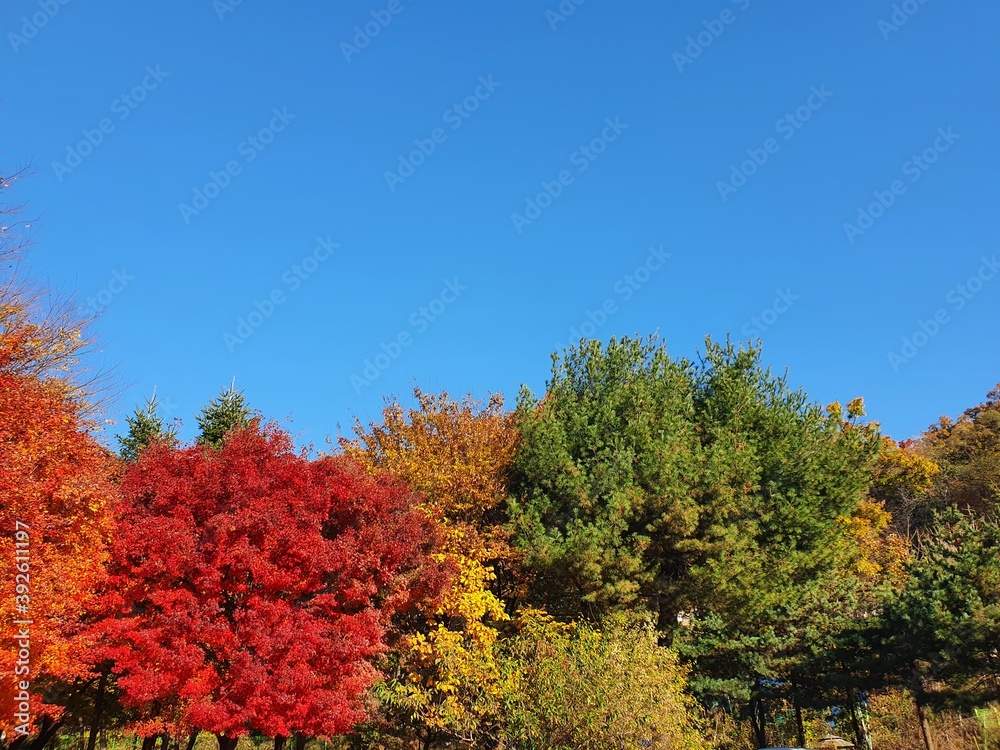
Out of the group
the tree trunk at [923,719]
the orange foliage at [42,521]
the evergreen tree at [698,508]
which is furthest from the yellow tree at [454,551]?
the tree trunk at [923,719]

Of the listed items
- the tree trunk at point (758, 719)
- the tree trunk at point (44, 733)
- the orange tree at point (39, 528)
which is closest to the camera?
the orange tree at point (39, 528)

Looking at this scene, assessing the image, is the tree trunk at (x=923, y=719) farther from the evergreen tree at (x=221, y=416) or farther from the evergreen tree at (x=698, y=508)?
the evergreen tree at (x=221, y=416)

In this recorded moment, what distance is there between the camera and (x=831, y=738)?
1952cm

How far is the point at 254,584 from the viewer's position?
1440 cm

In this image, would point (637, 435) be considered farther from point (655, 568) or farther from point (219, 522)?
point (219, 522)

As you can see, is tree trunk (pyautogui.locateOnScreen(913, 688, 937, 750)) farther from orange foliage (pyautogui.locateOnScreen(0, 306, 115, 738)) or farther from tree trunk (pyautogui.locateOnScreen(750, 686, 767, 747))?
orange foliage (pyautogui.locateOnScreen(0, 306, 115, 738))

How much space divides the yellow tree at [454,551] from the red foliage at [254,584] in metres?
1.68

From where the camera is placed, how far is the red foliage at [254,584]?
13.2m

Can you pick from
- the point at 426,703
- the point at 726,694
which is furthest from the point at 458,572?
the point at 726,694

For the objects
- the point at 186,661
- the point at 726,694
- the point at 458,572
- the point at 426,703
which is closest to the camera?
the point at 186,661

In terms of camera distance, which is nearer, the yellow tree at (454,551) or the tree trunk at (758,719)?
the yellow tree at (454,551)

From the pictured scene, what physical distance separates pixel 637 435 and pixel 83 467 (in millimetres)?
13553

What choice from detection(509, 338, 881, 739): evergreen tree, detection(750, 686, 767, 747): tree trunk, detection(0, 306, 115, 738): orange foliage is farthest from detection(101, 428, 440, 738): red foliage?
detection(750, 686, 767, 747): tree trunk

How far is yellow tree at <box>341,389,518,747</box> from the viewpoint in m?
16.1
